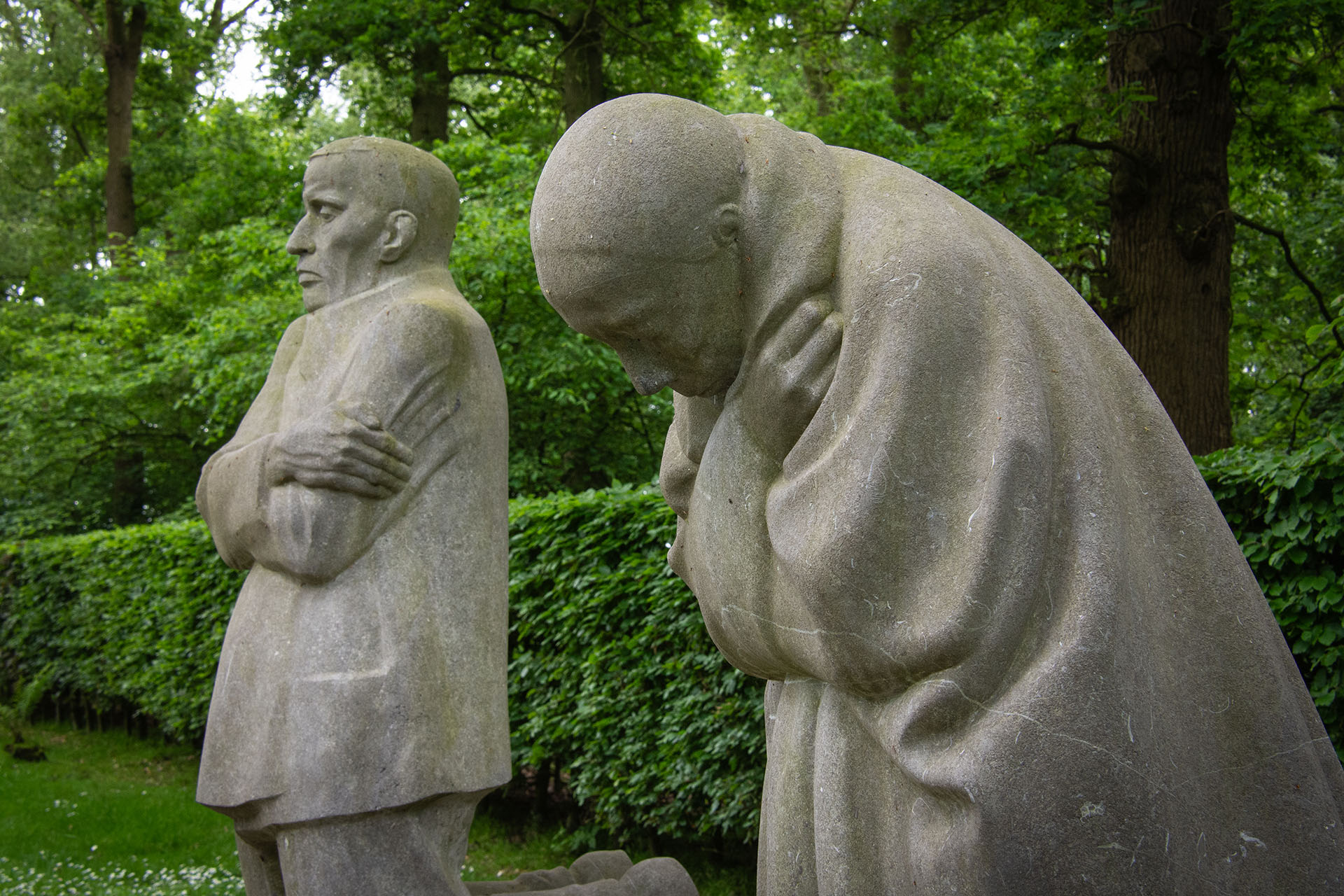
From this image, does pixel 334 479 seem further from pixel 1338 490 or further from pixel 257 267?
pixel 257 267

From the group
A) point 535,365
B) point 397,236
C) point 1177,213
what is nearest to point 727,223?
point 397,236

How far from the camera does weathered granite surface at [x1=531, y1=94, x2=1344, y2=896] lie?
5.18ft

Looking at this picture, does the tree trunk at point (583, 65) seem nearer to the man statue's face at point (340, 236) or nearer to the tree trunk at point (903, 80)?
the tree trunk at point (903, 80)

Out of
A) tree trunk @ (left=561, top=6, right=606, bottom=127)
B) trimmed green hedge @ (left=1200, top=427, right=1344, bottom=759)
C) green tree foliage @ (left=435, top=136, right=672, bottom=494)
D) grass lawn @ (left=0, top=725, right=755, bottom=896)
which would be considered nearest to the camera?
trimmed green hedge @ (left=1200, top=427, right=1344, bottom=759)

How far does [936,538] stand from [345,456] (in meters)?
2.28

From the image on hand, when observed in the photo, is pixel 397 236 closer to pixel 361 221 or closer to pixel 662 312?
pixel 361 221

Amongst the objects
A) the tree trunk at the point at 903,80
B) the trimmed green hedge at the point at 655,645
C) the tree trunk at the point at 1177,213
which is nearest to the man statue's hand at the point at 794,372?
the trimmed green hedge at the point at 655,645

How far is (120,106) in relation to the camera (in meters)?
20.0

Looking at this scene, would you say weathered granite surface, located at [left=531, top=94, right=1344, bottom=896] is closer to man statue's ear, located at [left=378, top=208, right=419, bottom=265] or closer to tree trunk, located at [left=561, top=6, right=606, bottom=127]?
man statue's ear, located at [left=378, top=208, right=419, bottom=265]

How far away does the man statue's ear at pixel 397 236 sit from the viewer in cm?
395

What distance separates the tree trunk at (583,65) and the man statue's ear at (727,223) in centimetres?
1163

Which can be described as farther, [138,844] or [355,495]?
[138,844]

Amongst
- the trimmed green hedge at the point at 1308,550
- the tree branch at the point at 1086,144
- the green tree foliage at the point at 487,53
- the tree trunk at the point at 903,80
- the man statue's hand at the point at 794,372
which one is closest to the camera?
the man statue's hand at the point at 794,372

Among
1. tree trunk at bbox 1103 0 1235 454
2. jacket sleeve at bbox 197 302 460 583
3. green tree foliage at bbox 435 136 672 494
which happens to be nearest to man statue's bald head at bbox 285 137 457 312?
jacket sleeve at bbox 197 302 460 583
